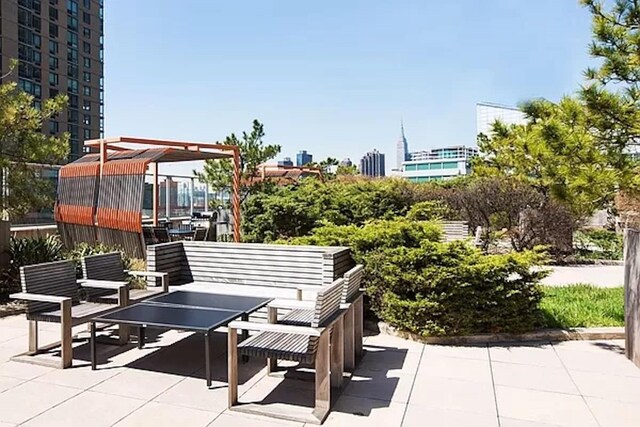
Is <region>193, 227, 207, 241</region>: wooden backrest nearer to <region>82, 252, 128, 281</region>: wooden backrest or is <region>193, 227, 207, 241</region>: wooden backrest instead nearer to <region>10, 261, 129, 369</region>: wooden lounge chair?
<region>82, 252, 128, 281</region>: wooden backrest

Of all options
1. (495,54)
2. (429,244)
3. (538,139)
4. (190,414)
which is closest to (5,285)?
(190,414)

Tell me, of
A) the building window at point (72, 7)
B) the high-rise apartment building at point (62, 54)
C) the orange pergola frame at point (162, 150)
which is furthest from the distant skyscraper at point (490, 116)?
the building window at point (72, 7)

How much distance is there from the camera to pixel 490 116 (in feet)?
50.4

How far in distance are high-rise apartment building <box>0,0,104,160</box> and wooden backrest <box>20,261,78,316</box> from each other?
46879mm

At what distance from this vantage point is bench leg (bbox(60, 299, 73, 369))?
4055 mm

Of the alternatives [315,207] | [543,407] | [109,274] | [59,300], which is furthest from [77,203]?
[543,407]

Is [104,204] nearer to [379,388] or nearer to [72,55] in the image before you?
[379,388]

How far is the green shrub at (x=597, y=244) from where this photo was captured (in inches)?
479

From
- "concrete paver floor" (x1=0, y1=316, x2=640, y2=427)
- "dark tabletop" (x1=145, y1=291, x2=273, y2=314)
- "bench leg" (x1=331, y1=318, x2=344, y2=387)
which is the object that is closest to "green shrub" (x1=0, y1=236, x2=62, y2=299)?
"concrete paver floor" (x1=0, y1=316, x2=640, y2=427)

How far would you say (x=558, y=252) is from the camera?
11.7m

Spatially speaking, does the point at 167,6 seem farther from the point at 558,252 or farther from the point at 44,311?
the point at 558,252

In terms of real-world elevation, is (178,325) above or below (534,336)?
above

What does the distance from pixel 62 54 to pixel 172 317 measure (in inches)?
2263

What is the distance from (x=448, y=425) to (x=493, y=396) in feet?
2.22
